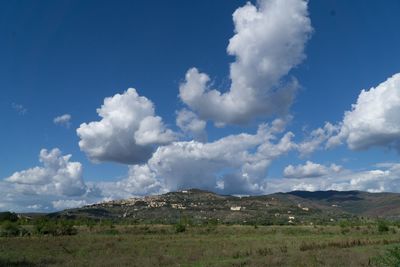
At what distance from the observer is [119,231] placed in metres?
87.6

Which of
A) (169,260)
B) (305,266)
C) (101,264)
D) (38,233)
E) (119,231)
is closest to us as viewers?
(305,266)

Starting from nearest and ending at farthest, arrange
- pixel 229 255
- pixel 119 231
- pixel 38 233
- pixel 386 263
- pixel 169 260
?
pixel 386 263, pixel 169 260, pixel 229 255, pixel 38 233, pixel 119 231

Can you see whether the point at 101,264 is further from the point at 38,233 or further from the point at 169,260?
the point at 38,233

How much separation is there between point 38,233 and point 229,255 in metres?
52.4

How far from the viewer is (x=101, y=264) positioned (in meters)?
32.7

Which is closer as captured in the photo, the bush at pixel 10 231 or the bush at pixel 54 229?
the bush at pixel 10 231

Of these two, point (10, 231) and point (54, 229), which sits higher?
point (54, 229)

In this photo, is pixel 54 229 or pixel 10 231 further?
pixel 54 229

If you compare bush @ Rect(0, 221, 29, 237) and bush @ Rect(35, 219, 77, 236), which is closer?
bush @ Rect(0, 221, 29, 237)

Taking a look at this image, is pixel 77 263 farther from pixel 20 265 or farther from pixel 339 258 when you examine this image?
pixel 339 258

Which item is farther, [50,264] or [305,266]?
[50,264]

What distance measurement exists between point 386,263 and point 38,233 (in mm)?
71867

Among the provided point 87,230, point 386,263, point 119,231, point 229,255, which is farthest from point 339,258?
point 87,230

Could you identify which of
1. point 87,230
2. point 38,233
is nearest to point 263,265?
point 38,233
